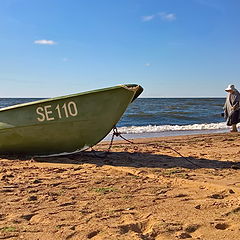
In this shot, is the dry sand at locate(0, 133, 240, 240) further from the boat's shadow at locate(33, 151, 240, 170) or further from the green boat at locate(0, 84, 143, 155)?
the green boat at locate(0, 84, 143, 155)

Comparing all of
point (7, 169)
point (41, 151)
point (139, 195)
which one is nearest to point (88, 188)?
point (139, 195)

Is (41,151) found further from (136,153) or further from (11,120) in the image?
(136,153)


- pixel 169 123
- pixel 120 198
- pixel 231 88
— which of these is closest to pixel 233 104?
pixel 231 88

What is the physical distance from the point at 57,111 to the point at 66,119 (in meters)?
0.21

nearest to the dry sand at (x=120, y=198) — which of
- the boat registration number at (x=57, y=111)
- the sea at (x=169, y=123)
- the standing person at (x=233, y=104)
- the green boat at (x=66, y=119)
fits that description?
the green boat at (x=66, y=119)

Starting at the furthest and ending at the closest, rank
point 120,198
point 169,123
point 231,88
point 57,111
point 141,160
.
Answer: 1. point 169,123
2. point 231,88
3. point 141,160
4. point 57,111
5. point 120,198

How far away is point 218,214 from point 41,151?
3.80m

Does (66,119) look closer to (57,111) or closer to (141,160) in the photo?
(57,111)

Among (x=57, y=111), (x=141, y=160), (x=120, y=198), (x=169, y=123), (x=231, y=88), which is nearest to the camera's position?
(x=120, y=198)

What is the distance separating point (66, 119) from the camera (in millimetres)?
5270

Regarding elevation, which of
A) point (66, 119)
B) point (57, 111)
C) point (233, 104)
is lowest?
point (233, 104)

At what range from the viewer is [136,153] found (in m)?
6.21

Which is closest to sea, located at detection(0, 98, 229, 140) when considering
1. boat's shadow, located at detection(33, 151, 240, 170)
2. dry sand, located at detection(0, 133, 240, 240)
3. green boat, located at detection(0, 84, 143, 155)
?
boat's shadow, located at detection(33, 151, 240, 170)

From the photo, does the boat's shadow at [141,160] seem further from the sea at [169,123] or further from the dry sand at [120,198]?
the sea at [169,123]
